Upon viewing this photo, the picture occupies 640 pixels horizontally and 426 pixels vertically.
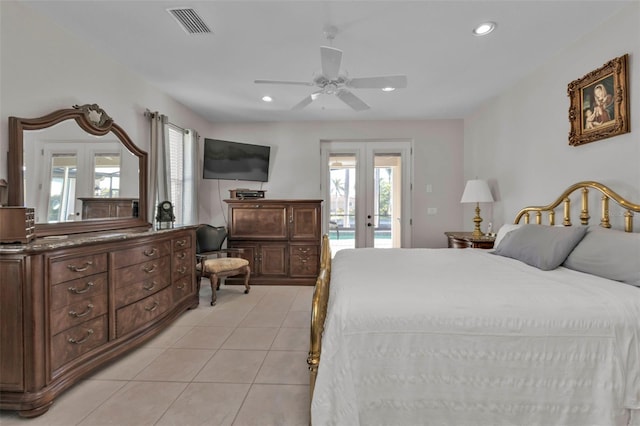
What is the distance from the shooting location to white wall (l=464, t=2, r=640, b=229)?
2.22 metres

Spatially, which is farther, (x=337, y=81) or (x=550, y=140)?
(x=550, y=140)

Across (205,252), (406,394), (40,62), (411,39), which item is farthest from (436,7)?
(205,252)

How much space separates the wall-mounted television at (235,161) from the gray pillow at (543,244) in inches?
146

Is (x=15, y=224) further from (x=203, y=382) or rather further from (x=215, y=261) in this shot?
(x=215, y=261)

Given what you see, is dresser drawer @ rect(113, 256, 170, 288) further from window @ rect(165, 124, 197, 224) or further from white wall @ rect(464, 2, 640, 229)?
white wall @ rect(464, 2, 640, 229)

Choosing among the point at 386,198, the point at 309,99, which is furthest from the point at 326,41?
the point at 386,198

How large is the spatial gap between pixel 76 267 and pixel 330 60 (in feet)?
7.45

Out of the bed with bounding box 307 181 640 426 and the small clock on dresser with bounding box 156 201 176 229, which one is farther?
the small clock on dresser with bounding box 156 201 176 229

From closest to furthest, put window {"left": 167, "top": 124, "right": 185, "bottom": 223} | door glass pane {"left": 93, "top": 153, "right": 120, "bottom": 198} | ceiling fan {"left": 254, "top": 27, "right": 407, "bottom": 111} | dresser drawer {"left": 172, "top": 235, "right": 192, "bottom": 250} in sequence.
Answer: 1. ceiling fan {"left": 254, "top": 27, "right": 407, "bottom": 111}
2. door glass pane {"left": 93, "top": 153, "right": 120, "bottom": 198}
3. dresser drawer {"left": 172, "top": 235, "right": 192, "bottom": 250}
4. window {"left": 167, "top": 124, "right": 185, "bottom": 223}

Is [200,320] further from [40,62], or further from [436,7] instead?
[436,7]

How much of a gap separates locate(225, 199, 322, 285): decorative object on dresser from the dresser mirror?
1.62 meters

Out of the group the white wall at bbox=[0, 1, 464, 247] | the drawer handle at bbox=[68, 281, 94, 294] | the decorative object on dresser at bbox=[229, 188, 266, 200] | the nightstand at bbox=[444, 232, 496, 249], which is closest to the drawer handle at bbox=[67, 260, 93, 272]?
the drawer handle at bbox=[68, 281, 94, 294]

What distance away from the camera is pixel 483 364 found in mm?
1356

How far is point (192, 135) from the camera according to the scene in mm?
4523
